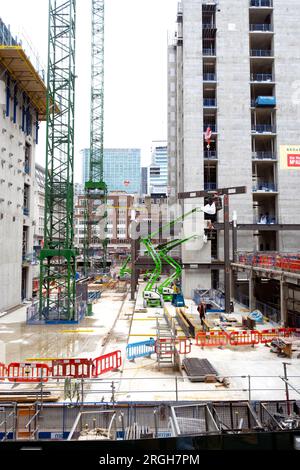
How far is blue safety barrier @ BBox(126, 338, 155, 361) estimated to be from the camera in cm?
1680

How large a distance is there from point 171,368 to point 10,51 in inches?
1096

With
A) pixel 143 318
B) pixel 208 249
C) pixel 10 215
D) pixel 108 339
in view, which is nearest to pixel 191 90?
pixel 208 249

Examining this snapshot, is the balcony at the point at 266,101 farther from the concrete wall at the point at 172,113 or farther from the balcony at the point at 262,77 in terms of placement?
the concrete wall at the point at 172,113

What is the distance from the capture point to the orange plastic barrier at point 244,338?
62.2ft

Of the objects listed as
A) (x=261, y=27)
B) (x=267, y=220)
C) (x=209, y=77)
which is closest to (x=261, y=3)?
(x=261, y=27)

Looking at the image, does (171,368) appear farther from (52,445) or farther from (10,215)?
(10,215)

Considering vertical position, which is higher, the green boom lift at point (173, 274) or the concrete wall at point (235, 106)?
the concrete wall at point (235, 106)

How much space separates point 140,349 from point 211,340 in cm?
423

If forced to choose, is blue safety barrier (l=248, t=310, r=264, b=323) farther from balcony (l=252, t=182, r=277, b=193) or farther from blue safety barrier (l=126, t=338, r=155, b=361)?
balcony (l=252, t=182, r=277, b=193)

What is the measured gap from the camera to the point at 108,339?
21156 millimetres

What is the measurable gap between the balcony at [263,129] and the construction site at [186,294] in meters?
0.16

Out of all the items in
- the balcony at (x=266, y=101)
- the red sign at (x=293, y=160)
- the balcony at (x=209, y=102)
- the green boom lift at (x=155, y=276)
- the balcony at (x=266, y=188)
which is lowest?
the green boom lift at (x=155, y=276)

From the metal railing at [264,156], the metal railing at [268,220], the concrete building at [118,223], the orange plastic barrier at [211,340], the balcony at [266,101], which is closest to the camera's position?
the orange plastic barrier at [211,340]

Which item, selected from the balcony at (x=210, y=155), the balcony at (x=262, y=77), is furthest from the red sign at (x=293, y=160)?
the balcony at (x=262, y=77)
